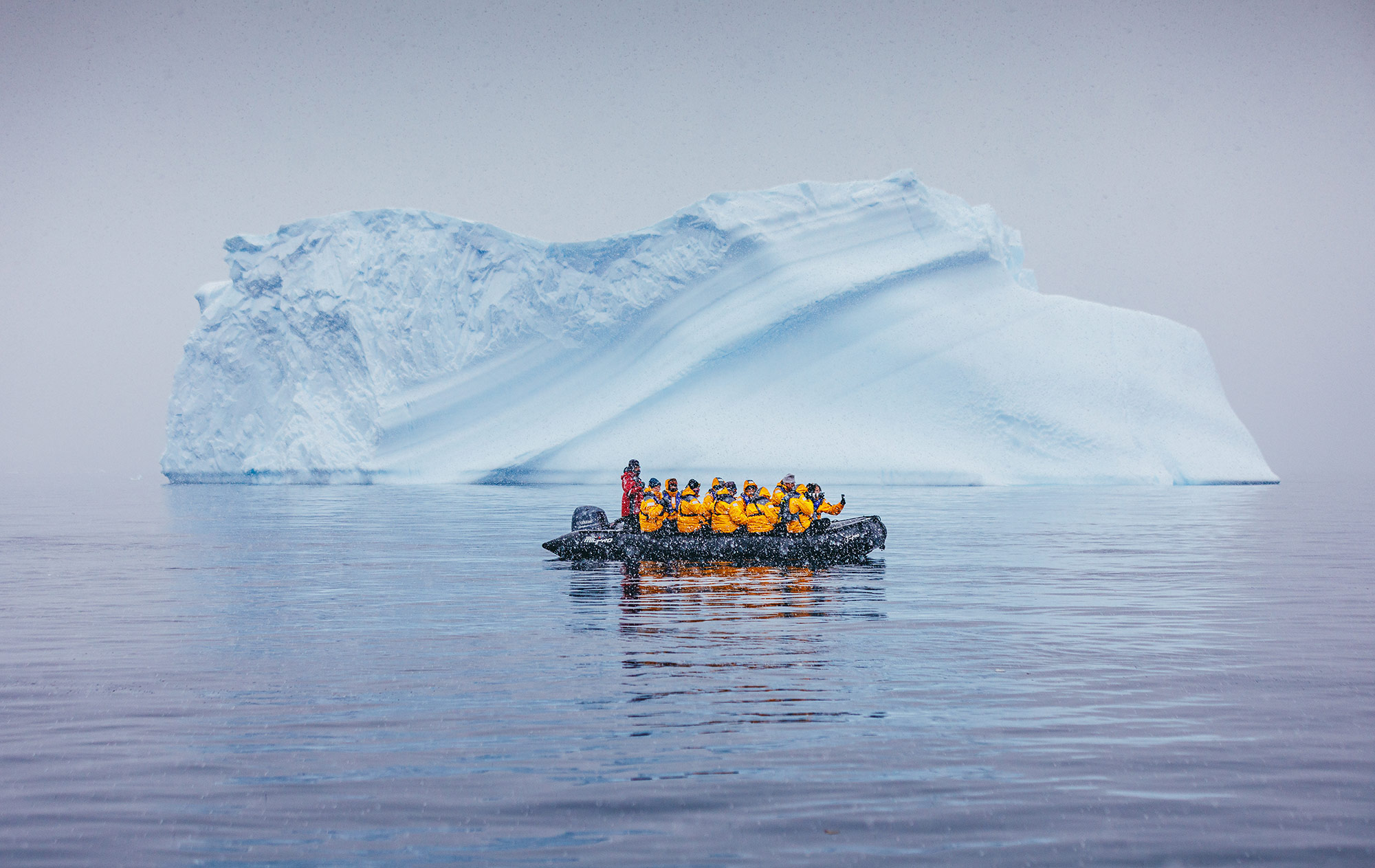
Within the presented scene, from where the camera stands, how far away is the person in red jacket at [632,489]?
16.5 m

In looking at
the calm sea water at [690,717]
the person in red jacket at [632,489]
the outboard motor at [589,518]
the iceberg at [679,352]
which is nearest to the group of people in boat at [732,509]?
the calm sea water at [690,717]

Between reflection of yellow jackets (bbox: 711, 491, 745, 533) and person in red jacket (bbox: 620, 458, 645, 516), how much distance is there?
2.14 metres

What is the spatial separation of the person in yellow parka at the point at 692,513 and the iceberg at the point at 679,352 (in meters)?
22.5

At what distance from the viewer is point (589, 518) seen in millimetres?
15867

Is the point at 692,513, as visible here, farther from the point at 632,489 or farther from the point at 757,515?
the point at 632,489

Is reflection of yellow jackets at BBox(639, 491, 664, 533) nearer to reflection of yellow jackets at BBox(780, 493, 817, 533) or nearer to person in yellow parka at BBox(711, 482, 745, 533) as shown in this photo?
person in yellow parka at BBox(711, 482, 745, 533)

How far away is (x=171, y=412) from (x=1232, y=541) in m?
35.1

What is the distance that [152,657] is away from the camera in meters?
7.91

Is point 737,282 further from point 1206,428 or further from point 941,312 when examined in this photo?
point 1206,428

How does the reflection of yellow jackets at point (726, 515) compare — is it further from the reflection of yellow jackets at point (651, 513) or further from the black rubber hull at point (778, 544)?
the reflection of yellow jackets at point (651, 513)


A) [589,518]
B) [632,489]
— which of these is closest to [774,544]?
[589,518]

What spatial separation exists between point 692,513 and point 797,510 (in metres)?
1.20

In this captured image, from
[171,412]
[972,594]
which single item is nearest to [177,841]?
[972,594]

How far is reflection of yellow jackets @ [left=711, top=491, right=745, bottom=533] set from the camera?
14234 millimetres
